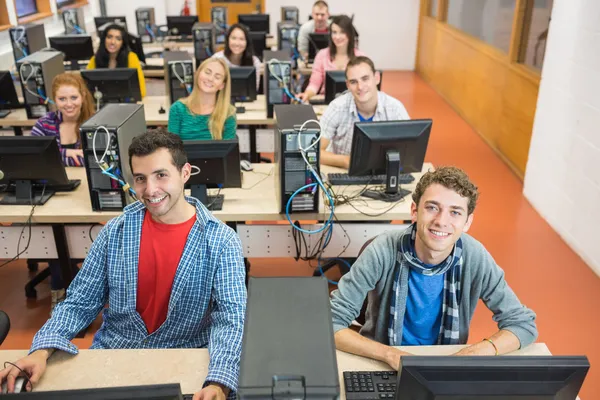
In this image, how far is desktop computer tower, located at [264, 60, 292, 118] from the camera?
164 inches

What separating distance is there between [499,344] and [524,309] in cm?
A: 17

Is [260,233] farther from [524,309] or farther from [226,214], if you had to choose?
[524,309]

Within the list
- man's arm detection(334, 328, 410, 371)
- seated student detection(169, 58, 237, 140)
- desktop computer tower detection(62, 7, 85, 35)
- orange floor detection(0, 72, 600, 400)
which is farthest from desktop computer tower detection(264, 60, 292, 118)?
desktop computer tower detection(62, 7, 85, 35)

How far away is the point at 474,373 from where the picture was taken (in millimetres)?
1074

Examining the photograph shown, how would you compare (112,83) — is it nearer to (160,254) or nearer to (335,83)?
(335,83)

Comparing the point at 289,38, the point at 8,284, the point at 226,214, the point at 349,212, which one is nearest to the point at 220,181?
the point at 226,214

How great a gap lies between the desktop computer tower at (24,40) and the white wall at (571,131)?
5.06m

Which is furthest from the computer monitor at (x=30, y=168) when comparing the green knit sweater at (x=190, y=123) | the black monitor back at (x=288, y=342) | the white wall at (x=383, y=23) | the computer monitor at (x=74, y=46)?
the white wall at (x=383, y=23)

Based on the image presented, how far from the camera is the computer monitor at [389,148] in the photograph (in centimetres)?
259

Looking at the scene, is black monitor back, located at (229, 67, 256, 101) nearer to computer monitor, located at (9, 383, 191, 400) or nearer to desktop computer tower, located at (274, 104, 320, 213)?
desktop computer tower, located at (274, 104, 320, 213)

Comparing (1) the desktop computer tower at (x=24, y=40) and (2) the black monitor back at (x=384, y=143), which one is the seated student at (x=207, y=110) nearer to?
(2) the black monitor back at (x=384, y=143)

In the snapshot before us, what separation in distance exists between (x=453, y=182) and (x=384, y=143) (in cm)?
99

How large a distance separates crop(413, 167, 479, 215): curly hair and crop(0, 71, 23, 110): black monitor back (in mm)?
3596

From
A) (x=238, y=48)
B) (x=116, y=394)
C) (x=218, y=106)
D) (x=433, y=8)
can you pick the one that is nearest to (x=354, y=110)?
(x=218, y=106)
